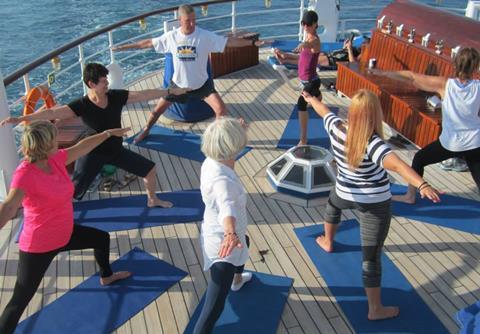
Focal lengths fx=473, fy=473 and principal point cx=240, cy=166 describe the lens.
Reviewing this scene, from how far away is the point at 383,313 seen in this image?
3568 mm

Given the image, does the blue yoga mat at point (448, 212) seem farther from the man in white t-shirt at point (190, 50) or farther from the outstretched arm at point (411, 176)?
the man in white t-shirt at point (190, 50)

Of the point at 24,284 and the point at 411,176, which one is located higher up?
the point at 411,176

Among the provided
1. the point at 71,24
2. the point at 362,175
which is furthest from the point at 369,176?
the point at 71,24

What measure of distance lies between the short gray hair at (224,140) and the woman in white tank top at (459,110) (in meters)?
2.40

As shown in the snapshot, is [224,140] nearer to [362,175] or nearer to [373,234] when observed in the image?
[362,175]

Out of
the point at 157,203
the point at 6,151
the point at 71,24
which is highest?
the point at 6,151

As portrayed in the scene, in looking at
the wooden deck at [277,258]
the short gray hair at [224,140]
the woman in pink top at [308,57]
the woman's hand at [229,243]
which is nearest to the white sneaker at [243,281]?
the wooden deck at [277,258]

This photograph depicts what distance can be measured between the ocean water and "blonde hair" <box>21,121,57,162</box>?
11.6m

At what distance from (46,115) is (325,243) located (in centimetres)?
275

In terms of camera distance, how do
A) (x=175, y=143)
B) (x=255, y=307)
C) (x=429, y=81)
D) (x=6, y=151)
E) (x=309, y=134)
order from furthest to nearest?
(x=309, y=134), (x=175, y=143), (x=6, y=151), (x=429, y=81), (x=255, y=307)

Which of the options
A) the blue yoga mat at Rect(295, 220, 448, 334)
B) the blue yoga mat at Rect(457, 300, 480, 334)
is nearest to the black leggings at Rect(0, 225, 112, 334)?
the blue yoga mat at Rect(295, 220, 448, 334)

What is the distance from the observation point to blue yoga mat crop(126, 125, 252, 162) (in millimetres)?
6348

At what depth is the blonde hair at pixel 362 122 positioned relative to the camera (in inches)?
121

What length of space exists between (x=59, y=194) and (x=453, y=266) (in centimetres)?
336
